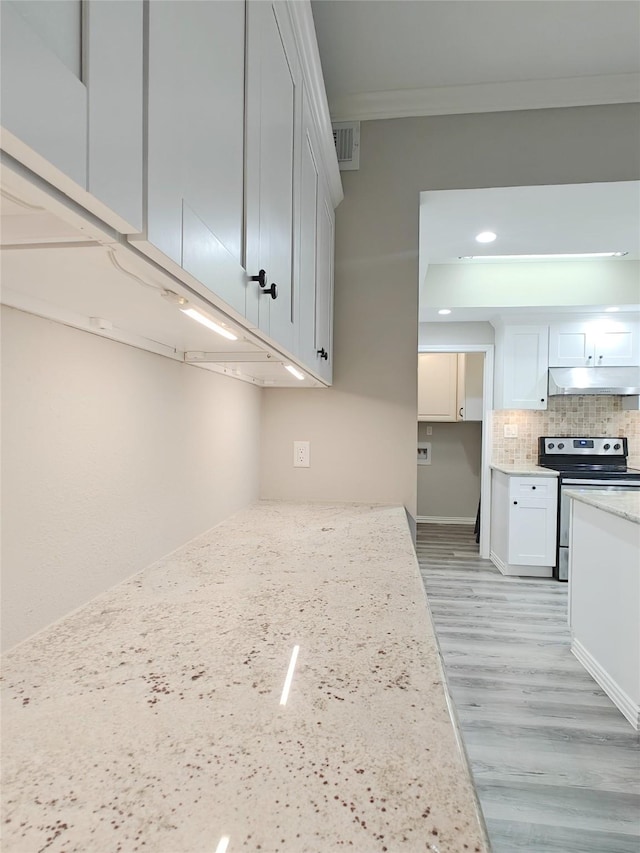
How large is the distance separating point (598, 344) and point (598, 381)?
0.36 meters

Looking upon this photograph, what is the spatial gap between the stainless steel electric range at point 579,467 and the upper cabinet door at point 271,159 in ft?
11.7

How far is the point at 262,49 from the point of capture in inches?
34.0

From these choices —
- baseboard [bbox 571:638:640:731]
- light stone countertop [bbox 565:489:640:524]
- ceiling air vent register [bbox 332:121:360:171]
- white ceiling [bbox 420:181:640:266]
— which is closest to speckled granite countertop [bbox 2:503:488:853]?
light stone countertop [bbox 565:489:640:524]

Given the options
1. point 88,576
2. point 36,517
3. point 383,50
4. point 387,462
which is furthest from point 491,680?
point 383,50

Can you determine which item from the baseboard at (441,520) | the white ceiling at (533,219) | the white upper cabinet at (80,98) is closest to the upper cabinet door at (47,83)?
the white upper cabinet at (80,98)

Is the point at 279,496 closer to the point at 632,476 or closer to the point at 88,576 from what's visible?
the point at 88,576

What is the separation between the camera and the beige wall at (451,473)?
20.1 feet

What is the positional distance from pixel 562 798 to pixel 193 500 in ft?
5.40

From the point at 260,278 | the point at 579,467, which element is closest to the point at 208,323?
the point at 260,278

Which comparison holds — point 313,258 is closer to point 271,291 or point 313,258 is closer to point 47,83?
point 271,291

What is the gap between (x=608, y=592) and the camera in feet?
7.23

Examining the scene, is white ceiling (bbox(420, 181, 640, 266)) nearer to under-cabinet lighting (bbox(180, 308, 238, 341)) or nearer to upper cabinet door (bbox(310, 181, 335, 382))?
upper cabinet door (bbox(310, 181, 335, 382))

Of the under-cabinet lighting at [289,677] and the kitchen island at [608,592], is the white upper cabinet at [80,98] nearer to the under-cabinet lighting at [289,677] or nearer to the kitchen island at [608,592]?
the under-cabinet lighting at [289,677]

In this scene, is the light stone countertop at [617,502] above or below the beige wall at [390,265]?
below
